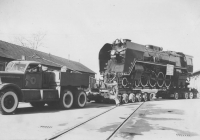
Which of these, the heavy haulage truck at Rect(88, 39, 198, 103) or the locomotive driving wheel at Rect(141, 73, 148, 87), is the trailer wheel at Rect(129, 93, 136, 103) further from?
the locomotive driving wheel at Rect(141, 73, 148, 87)


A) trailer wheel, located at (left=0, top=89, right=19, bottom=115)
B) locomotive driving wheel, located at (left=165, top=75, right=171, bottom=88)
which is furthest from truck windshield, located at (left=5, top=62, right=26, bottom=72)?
locomotive driving wheel, located at (left=165, top=75, right=171, bottom=88)

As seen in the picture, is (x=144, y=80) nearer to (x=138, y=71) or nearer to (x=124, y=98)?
(x=138, y=71)

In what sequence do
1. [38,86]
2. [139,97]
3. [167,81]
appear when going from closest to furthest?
[38,86]
[139,97]
[167,81]

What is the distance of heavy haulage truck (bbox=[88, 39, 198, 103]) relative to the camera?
15.8m

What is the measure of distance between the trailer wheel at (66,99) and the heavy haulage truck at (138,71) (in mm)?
3354

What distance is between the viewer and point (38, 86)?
10367 mm

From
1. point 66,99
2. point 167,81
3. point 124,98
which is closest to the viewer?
point 66,99

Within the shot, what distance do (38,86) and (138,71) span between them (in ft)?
29.1

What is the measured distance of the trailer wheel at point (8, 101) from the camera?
335 inches

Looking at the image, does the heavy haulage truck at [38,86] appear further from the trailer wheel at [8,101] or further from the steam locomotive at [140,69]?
the steam locomotive at [140,69]

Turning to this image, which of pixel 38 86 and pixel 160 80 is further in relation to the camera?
pixel 160 80

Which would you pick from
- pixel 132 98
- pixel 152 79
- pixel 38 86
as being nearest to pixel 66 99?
pixel 38 86

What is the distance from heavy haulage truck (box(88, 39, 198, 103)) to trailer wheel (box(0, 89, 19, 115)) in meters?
6.75

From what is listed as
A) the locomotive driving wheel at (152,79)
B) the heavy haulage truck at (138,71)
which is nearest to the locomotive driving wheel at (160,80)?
the heavy haulage truck at (138,71)
